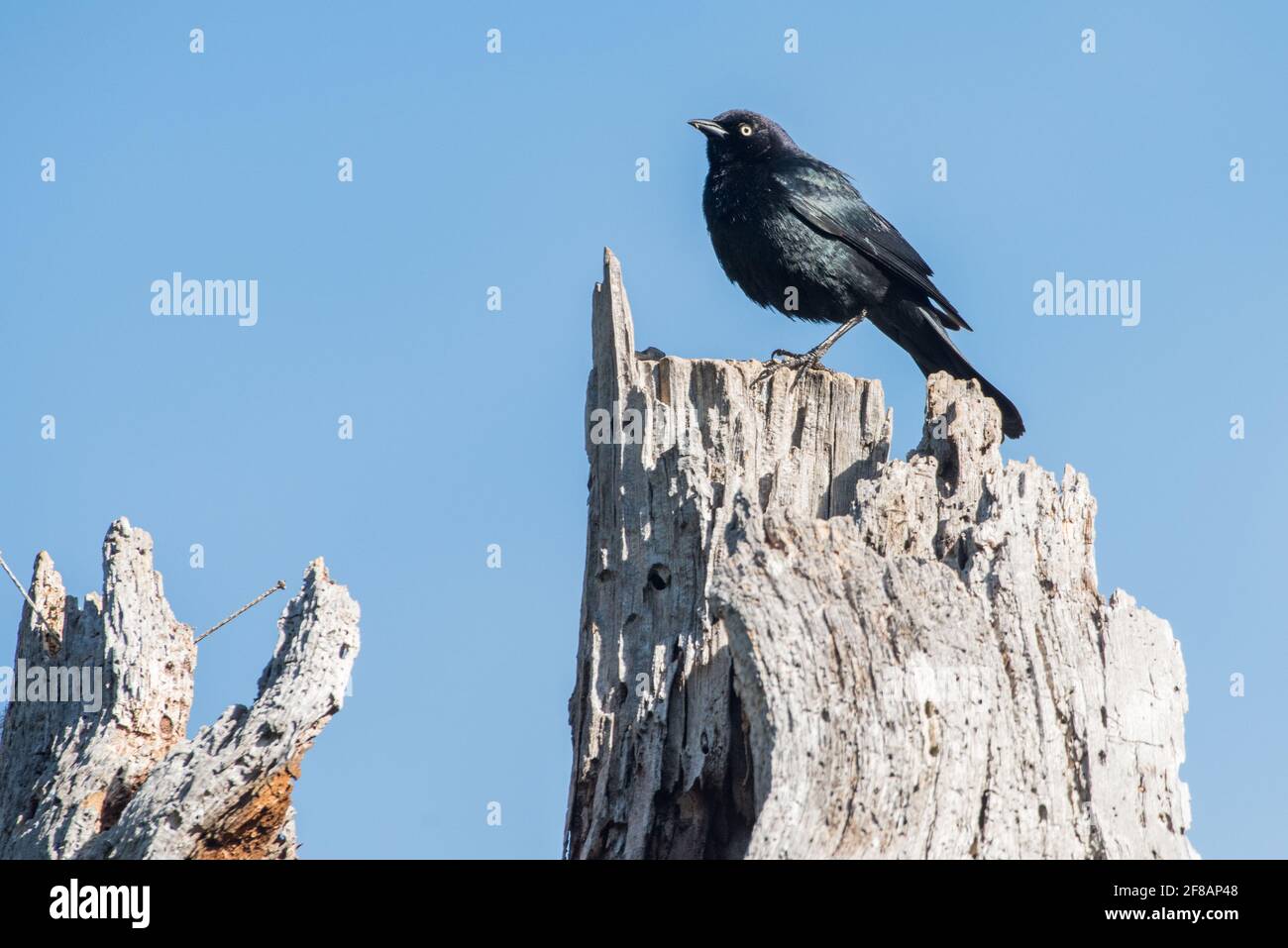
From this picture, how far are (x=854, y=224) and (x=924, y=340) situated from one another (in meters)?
0.97

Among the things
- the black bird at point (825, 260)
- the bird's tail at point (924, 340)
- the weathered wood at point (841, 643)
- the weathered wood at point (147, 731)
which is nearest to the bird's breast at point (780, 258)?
the black bird at point (825, 260)

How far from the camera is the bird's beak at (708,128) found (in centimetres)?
1124

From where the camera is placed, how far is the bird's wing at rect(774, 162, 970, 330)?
1034 cm

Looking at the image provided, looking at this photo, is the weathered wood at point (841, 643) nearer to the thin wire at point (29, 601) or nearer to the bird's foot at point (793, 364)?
the bird's foot at point (793, 364)

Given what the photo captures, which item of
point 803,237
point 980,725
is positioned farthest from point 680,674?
point 803,237

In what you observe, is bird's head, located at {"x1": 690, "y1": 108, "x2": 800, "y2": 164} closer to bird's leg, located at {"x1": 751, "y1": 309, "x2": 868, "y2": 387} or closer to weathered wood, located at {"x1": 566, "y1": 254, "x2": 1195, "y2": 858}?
bird's leg, located at {"x1": 751, "y1": 309, "x2": 868, "y2": 387}

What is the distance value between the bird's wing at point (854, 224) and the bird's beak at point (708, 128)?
77 cm

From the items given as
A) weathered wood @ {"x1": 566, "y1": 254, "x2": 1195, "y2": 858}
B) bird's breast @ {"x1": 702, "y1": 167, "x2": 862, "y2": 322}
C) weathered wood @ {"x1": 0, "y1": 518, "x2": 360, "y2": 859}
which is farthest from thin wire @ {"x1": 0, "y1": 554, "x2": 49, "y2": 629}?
bird's breast @ {"x1": 702, "y1": 167, "x2": 862, "y2": 322}

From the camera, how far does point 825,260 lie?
406 inches
